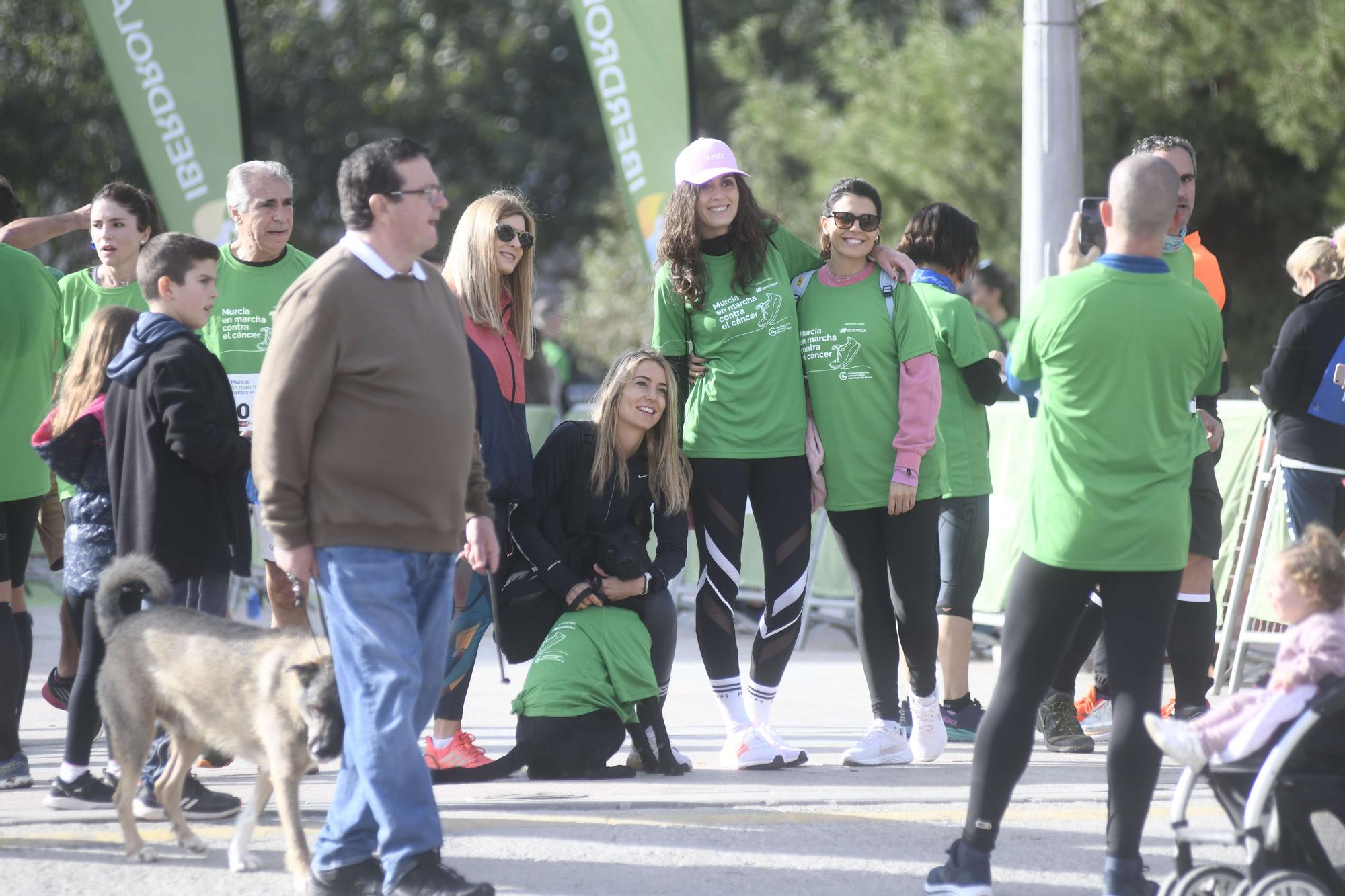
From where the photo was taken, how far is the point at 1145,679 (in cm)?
381

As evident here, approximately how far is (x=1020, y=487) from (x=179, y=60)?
213 inches

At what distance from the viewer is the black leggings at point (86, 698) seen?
4.79 m

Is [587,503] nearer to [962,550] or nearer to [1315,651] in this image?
[962,550]

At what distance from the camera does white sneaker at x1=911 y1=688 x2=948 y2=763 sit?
18.6ft

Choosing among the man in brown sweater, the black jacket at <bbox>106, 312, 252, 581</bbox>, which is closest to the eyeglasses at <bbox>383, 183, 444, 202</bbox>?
the man in brown sweater

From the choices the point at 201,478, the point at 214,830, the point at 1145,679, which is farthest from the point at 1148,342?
the point at 214,830

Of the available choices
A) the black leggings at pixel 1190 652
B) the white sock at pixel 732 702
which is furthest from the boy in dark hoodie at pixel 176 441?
the black leggings at pixel 1190 652

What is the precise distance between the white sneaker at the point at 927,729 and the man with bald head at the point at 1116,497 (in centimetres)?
→ 178

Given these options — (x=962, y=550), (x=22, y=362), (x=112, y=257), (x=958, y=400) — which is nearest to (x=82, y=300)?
(x=112, y=257)

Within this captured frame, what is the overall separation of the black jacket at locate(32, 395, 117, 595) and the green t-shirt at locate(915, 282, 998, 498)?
2918 millimetres

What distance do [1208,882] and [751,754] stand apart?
218cm

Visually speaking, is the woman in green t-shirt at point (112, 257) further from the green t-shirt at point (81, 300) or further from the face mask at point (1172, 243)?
the face mask at point (1172, 243)

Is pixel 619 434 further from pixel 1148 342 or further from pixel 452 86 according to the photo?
pixel 452 86

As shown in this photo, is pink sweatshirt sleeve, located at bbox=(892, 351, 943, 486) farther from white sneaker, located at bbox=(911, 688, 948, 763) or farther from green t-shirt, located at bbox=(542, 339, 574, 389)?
green t-shirt, located at bbox=(542, 339, 574, 389)
